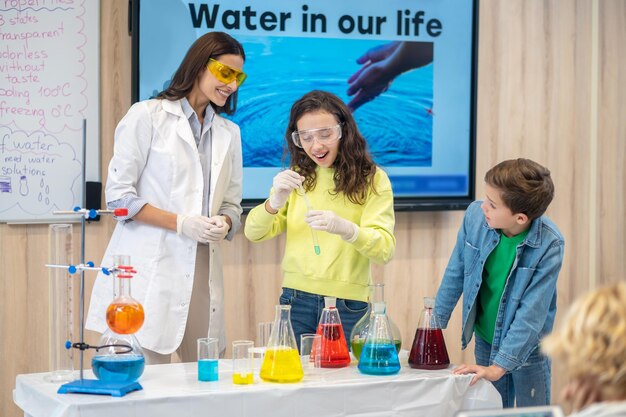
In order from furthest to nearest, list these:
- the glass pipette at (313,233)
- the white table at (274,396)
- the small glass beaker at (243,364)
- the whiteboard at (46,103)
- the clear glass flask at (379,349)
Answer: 1. the whiteboard at (46,103)
2. the glass pipette at (313,233)
3. the clear glass flask at (379,349)
4. the small glass beaker at (243,364)
5. the white table at (274,396)

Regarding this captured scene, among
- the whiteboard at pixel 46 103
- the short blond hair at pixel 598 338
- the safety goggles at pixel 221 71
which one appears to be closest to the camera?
the short blond hair at pixel 598 338

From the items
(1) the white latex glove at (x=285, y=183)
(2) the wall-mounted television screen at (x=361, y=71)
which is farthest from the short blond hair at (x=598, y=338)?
(2) the wall-mounted television screen at (x=361, y=71)

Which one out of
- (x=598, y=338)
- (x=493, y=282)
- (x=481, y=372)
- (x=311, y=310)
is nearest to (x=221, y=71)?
(x=311, y=310)

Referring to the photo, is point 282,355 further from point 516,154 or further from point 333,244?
point 516,154

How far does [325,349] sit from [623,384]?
1.19 metres

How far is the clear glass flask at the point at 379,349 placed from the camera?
7.26 feet

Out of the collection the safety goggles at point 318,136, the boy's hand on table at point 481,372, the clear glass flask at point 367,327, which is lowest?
the boy's hand on table at point 481,372

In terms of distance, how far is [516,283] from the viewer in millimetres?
2418

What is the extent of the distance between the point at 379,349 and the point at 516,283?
483 millimetres

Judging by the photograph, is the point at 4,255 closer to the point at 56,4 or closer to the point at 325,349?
the point at 56,4

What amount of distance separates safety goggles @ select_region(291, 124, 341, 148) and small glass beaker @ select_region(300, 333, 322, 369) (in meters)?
0.64

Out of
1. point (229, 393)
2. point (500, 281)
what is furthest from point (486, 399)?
point (229, 393)

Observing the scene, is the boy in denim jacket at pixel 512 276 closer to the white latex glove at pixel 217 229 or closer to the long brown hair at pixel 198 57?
the white latex glove at pixel 217 229

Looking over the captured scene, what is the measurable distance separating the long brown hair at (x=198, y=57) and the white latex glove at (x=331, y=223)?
64cm
